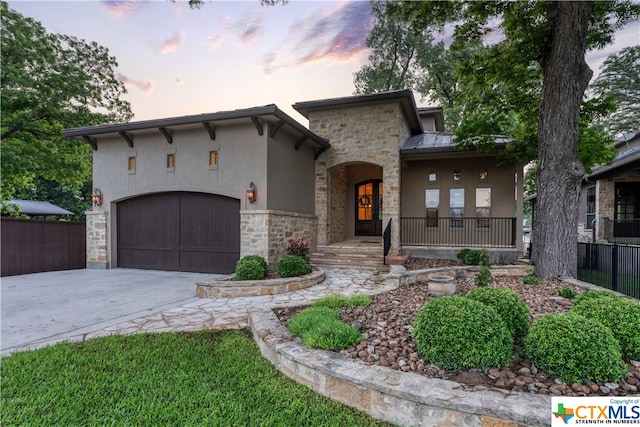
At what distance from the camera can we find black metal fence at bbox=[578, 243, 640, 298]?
21.0 ft

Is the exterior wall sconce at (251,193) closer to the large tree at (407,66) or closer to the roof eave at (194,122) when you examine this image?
the roof eave at (194,122)

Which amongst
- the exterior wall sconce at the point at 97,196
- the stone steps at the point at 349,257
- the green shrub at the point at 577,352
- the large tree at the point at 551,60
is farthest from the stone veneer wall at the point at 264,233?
the green shrub at the point at 577,352

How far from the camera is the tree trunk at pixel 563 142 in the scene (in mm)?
6062

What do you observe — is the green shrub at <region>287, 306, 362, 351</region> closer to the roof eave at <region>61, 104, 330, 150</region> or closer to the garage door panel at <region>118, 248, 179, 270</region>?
the roof eave at <region>61, 104, 330, 150</region>

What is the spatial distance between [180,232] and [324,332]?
6.96 m

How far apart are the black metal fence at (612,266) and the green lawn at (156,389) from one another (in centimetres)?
713

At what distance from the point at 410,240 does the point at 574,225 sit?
189 inches

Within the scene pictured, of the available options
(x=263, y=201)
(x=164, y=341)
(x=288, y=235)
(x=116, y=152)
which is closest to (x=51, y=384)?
(x=164, y=341)

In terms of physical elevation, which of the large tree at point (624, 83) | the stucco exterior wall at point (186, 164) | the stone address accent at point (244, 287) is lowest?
the stone address accent at point (244, 287)

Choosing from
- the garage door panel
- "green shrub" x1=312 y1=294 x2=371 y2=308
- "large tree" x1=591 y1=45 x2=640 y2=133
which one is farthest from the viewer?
"large tree" x1=591 y1=45 x2=640 y2=133

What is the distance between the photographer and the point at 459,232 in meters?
10.2

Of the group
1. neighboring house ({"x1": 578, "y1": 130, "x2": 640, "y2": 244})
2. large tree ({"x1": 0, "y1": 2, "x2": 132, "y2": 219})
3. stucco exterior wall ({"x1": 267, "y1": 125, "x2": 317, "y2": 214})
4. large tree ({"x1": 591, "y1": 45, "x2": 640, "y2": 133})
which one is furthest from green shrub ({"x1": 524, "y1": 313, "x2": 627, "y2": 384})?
large tree ({"x1": 591, "y1": 45, "x2": 640, "y2": 133})

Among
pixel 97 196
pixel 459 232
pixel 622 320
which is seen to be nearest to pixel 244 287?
pixel 622 320

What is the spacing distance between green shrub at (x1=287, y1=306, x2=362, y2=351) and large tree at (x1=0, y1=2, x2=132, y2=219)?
41.7 feet
